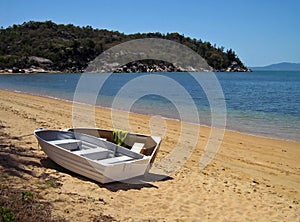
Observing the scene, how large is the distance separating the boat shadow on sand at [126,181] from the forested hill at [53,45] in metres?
94.3

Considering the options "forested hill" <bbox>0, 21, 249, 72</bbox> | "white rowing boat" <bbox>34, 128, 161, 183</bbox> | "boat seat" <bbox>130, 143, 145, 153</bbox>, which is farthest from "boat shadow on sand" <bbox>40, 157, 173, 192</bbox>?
"forested hill" <bbox>0, 21, 249, 72</bbox>

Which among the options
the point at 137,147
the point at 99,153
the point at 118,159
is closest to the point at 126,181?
the point at 118,159

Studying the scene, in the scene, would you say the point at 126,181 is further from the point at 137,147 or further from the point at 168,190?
the point at 137,147

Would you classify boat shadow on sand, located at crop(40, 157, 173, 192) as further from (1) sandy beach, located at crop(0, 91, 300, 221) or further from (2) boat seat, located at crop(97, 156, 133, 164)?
(2) boat seat, located at crop(97, 156, 133, 164)

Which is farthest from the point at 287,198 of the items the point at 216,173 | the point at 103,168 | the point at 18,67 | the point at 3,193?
the point at 18,67

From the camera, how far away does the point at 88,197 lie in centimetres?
626

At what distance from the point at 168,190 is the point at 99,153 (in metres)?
2.01

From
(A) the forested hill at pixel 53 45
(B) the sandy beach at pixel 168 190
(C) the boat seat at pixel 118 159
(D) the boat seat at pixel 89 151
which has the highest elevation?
(A) the forested hill at pixel 53 45

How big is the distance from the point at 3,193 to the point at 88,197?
1511mm

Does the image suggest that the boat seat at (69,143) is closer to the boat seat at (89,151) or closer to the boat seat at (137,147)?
the boat seat at (89,151)

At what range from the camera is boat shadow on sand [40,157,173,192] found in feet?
23.5

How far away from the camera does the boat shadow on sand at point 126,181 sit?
7.16 meters

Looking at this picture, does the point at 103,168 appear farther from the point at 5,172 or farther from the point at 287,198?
the point at 287,198

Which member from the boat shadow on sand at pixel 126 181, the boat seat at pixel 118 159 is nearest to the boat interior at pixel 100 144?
the boat seat at pixel 118 159
